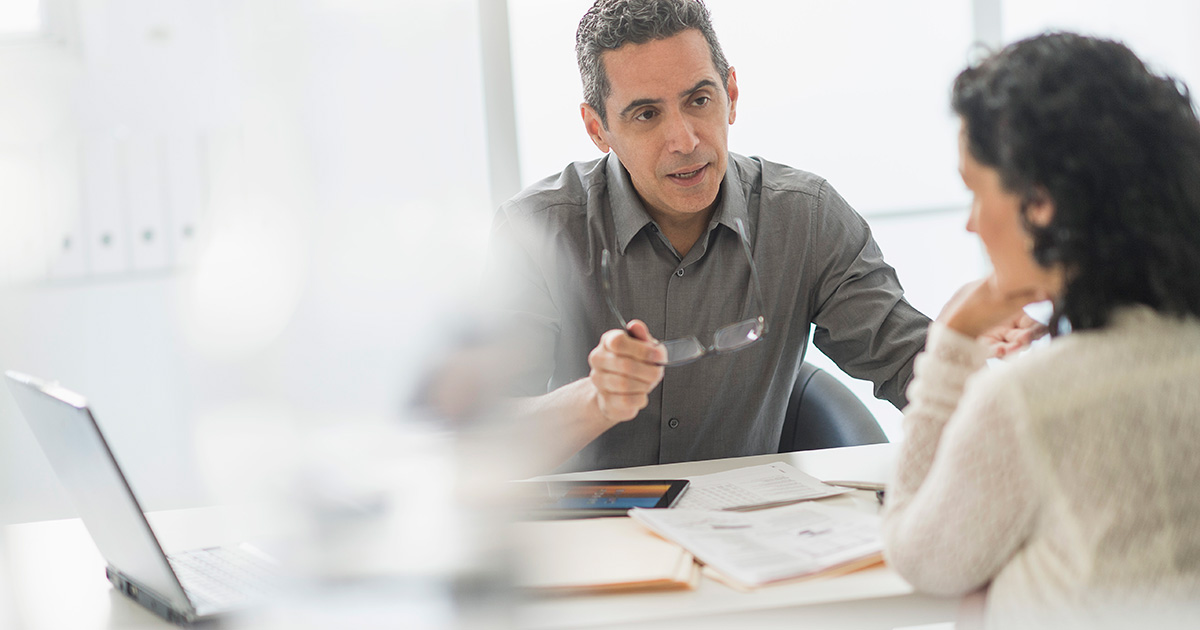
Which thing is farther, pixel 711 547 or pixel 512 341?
pixel 512 341

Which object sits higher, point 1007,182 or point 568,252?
point 1007,182

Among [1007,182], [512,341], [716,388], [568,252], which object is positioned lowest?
[716,388]

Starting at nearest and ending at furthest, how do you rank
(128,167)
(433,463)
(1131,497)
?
(1131,497) → (433,463) → (128,167)

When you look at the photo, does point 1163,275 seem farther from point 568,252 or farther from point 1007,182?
point 568,252

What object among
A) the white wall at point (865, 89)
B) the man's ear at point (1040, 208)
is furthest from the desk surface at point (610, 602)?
the white wall at point (865, 89)

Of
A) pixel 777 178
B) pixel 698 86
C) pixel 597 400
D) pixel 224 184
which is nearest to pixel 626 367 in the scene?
pixel 597 400

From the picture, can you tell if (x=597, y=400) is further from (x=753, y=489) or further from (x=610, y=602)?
(x=610, y=602)

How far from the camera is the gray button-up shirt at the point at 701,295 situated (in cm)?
166

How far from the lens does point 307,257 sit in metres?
2.68

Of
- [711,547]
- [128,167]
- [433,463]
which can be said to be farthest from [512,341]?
[128,167]

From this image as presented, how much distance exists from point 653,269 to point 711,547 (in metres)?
0.81

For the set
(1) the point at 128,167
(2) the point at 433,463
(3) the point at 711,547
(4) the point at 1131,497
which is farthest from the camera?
(1) the point at 128,167

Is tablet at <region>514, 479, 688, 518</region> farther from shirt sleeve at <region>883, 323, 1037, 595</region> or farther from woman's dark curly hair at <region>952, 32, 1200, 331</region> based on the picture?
woman's dark curly hair at <region>952, 32, 1200, 331</region>

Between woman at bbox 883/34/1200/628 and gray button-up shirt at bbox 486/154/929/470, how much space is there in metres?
0.85
